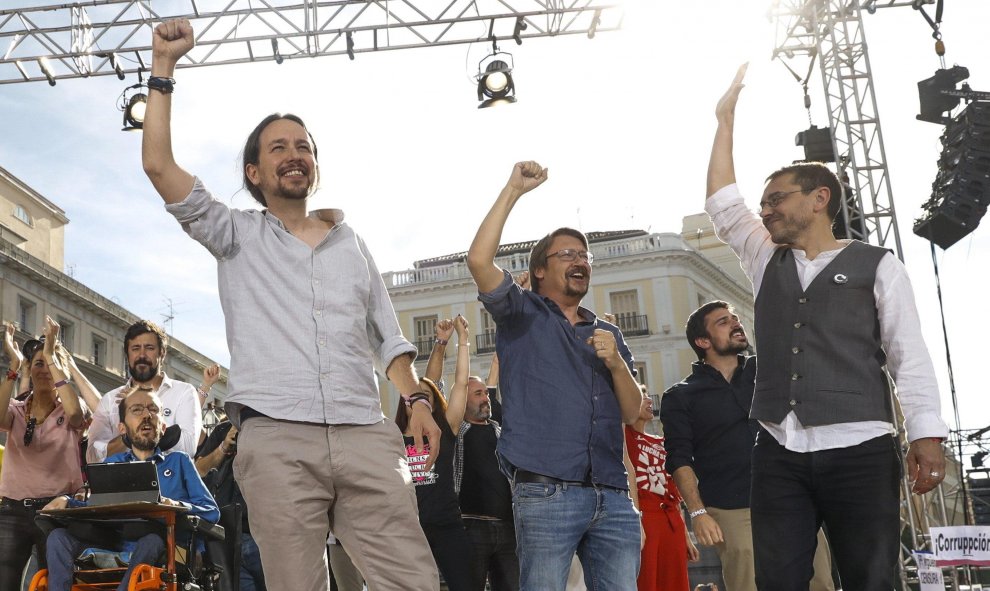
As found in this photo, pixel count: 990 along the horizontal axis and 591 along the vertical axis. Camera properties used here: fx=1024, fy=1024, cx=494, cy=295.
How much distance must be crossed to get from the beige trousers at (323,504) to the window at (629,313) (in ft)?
133

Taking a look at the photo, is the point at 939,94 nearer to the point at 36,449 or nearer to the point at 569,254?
the point at 569,254

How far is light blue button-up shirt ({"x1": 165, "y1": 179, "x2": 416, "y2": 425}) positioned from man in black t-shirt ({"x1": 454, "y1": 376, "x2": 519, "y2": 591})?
356 centimetres

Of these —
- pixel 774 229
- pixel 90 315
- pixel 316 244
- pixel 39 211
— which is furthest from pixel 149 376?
pixel 39 211

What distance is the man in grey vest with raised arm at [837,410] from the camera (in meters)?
3.55

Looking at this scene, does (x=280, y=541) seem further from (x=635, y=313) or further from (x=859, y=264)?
(x=635, y=313)

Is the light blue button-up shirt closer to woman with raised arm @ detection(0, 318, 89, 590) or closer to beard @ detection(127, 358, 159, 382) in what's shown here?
beard @ detection(127, 358, 159, 382)

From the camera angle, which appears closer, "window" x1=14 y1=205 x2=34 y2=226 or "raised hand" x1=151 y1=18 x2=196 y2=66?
"raised hand" x1=151 y1=18 x2=196 y2=66

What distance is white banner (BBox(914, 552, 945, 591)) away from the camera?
10.1 m

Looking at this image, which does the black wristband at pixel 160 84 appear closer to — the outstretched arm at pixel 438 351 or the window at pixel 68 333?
the outstretched arm at pixel 438 351

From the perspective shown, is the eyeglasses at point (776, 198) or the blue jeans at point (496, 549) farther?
the blue jeans at point (496, 549)

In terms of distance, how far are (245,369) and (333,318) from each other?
32cm

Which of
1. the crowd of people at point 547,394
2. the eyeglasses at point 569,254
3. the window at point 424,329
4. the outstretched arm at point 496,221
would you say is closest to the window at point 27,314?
the window at point 424,329

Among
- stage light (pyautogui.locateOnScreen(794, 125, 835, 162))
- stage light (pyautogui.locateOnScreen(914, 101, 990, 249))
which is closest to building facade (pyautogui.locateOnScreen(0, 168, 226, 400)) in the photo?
stage light (pyautogui.locateOnScreen(794, 125, 835, 162))

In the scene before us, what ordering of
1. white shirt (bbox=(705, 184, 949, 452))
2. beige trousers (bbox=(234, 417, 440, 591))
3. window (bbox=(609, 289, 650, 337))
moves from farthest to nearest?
window (bbox=(609, 289, 650, 337))
white shirt (bbox=(705, 184, 949, 452))
beige trousers (bbox=(234, 417, 440, 591))
